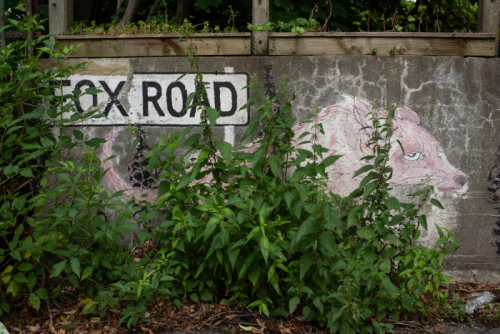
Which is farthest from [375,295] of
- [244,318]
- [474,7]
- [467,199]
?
[474,7]

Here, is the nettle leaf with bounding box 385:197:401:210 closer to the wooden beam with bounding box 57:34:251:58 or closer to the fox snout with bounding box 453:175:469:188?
the fox snout with bounding box 453:175:469:188

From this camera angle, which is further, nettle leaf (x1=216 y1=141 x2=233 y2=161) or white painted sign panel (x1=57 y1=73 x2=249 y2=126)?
white painted sign panel (x1=57 y1=73 x2=249 y2=126)

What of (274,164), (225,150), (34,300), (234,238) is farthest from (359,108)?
(34,300)

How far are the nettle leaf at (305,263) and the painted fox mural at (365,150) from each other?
1280 mm

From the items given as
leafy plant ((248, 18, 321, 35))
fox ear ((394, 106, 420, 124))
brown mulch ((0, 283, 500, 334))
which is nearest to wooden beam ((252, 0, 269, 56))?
leafy plant ((248, 18, 321, 35))

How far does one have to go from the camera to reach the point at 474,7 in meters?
7.39

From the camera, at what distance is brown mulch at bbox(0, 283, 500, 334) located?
2.73m

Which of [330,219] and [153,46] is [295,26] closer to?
[153,46]

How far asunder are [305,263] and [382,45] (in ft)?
8.01

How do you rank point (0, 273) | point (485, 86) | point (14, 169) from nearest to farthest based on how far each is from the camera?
point (14, 169) < point (0, 273) < point (485, 86)

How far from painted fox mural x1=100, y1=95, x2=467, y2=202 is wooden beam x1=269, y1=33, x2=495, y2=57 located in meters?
0.53

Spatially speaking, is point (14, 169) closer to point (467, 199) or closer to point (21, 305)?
point (21, 305)

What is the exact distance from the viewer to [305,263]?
2.62 metres

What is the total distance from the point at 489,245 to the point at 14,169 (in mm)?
4287
